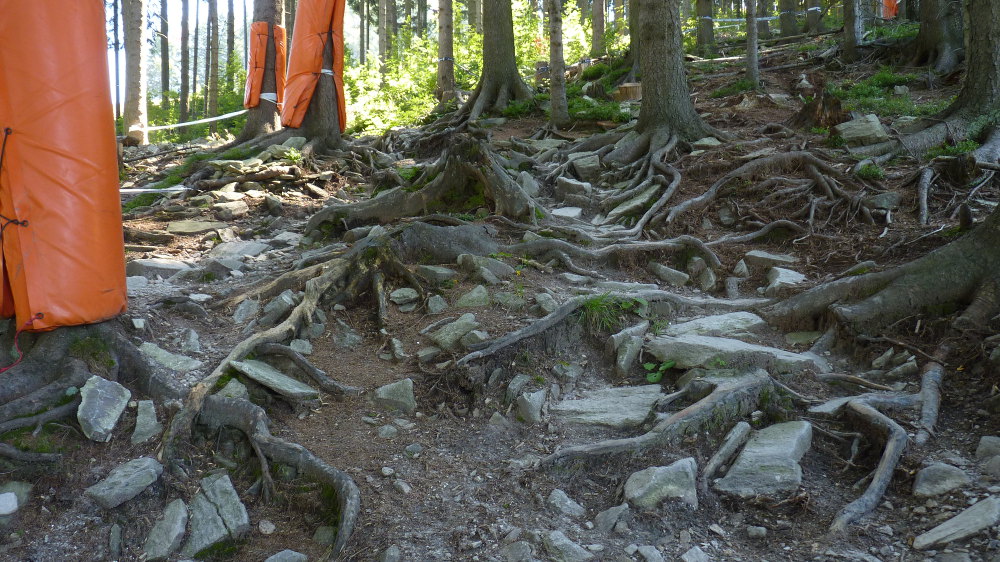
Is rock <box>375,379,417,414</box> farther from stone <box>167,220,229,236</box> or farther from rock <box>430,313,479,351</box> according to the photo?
stone <box>167,220,229,236</box>

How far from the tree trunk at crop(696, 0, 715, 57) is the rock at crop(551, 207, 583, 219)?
530 inches

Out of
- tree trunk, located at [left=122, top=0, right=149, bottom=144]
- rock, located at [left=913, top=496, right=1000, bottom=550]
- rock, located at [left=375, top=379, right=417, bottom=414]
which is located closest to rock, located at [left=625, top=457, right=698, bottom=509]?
rock, located at [left=913, top=496, right=1000, bottom=550]

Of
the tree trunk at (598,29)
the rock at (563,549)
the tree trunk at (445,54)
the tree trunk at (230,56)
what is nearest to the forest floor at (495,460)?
the rock at (563,549)

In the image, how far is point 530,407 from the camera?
5074 millimetres

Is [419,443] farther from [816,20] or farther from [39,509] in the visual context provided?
[816,20]

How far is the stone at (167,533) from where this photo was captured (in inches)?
155

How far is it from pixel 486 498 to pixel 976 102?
28.7 feet

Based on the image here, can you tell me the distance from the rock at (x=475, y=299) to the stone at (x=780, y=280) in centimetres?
267

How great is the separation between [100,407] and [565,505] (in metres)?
3.02

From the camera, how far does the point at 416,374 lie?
18.1 ft

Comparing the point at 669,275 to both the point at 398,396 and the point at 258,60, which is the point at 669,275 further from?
the point at 258,60

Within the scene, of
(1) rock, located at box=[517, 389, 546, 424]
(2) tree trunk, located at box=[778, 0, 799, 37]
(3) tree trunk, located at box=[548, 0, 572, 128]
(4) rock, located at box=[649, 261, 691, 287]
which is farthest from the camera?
(2) tree trunk, located at box=[778, 0, 799, 37]

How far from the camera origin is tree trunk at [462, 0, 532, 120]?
48.0 feet

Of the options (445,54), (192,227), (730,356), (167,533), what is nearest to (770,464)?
(730,356)
